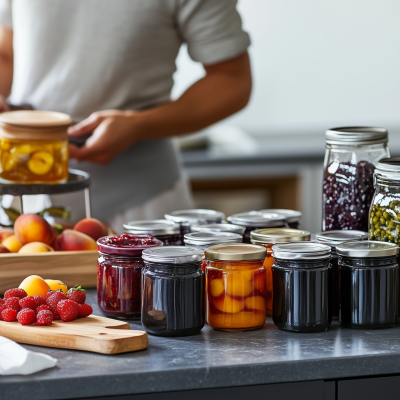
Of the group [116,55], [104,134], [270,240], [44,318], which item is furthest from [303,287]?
[116,55]

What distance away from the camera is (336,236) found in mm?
1083

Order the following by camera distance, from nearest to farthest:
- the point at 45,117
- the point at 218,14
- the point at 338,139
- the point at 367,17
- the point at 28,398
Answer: the point at 28,398 → the point at 338,139 → the point at 45,117 → the point at 218,14 → the point at 367,17

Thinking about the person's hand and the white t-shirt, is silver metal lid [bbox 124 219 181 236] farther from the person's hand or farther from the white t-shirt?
the white t-shirt

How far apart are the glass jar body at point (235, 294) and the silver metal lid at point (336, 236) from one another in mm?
137

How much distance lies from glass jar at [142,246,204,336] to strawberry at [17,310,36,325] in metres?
0.16

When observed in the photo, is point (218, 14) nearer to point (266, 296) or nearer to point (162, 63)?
point (162, 63)

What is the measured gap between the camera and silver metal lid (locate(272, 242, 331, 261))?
0.93 m

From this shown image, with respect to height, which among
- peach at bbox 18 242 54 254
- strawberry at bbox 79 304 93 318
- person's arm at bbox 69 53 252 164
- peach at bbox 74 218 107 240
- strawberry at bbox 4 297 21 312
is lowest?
strawberry at bbox 79 304 93 318

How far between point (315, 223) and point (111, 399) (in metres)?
2.50

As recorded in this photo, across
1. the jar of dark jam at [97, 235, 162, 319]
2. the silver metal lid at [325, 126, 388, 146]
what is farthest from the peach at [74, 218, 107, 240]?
the silver metal lid at [325, 126, 388, 146]

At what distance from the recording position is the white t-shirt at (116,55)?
5.62ft

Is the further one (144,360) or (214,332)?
(214,332)

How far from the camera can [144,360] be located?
2.76 ft

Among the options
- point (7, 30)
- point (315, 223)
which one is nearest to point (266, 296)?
point (7, 30)
